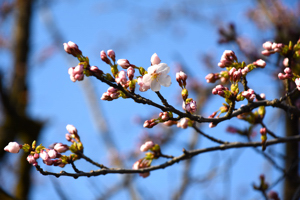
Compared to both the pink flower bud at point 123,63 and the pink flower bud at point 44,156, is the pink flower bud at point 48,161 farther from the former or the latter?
the pink flower bud at point 123,63

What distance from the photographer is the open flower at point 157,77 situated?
1.44m

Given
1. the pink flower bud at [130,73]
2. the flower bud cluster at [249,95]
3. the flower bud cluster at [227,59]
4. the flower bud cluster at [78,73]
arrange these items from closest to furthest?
the flower bud cluster at [78,73] → the pink flower bud at [130,73] → the flower bud cluster at [249,95] → the flower bud cluster at [227,59]

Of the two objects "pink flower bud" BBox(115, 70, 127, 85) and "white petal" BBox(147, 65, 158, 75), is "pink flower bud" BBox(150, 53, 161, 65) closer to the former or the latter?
"white petal" BBox(147, 65, 158, 75)

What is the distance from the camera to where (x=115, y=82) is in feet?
4.85

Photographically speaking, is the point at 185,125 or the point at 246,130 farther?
the point at 246,130

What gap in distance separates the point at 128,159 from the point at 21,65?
3.19 metres

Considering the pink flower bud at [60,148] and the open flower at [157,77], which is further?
the pink flower bud at [60,148]

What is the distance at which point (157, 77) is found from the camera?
150cm

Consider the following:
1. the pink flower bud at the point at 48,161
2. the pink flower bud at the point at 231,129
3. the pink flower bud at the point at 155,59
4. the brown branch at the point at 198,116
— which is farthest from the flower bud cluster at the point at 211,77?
the pink flower bud at the point at 48,161

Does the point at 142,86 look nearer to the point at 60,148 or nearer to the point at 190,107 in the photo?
the point at 190,107

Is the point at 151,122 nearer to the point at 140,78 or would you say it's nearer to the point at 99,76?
the point at 140,78

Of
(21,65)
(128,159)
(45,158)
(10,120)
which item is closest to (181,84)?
(45,158)

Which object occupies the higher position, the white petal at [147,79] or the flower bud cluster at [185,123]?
the flower bud cluster at [185,123]

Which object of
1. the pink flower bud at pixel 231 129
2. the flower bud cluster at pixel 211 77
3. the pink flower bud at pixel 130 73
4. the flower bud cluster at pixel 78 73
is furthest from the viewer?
the pink flower bud at pixel 231 129
